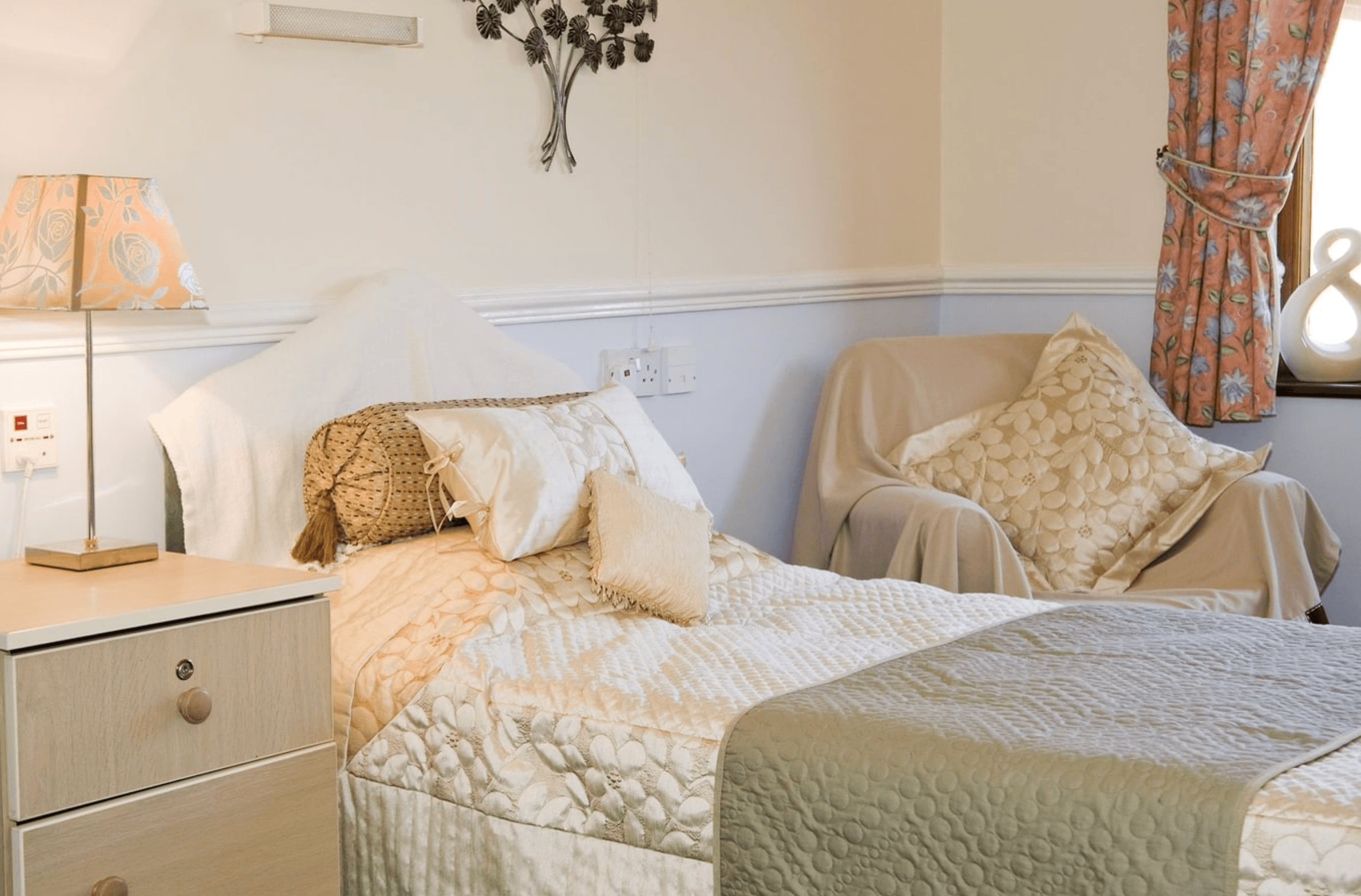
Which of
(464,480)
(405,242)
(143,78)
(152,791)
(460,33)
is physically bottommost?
(152,791)

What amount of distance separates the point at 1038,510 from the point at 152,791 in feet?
6.95

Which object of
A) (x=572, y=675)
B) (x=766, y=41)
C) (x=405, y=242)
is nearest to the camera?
(x=572, y=675)

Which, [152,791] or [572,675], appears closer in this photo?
[152,791]

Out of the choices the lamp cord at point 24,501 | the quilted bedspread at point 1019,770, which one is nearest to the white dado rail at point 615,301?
the lamp cord at point 24,501

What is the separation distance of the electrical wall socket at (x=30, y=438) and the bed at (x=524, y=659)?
0.51 ft

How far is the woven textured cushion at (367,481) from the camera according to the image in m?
2.34

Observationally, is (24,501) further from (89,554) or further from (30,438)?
(89,554)

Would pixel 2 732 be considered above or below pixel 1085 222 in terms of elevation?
below

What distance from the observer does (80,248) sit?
1.92 metres

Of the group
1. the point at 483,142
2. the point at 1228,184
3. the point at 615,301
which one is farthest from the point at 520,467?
the point at 1228,184

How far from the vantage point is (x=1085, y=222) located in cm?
407

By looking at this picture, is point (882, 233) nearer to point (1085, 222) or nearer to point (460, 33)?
point (1085, 222)

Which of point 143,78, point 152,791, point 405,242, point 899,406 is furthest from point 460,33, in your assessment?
point 152,791

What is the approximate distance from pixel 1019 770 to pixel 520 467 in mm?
→ 986
